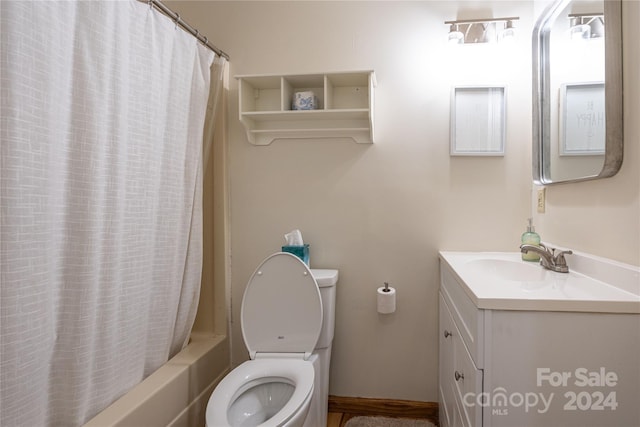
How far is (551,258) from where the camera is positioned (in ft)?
4.42

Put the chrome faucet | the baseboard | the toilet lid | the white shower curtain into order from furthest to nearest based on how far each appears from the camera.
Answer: the baseboard
the toilet lid
the chrome faucet
the white shower curtain

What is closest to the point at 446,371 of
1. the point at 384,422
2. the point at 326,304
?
the point at 384,422

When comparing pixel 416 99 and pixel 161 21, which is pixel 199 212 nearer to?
pixel 161 21

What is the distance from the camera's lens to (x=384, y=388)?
1841mm

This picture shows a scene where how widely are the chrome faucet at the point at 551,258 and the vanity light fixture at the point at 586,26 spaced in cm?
77

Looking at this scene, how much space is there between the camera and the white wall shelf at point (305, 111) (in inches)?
68.6

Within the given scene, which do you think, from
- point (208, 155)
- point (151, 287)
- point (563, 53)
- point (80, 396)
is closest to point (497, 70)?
point (563, 53)

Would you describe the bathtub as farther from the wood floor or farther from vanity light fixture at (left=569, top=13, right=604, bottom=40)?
vanity light fixture at (left=569, top=13, right=604, bottom=40)

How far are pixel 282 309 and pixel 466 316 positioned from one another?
81cm

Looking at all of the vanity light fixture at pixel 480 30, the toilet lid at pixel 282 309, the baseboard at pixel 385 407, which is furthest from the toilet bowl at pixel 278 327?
the vanity light fixture at pixel 480 30

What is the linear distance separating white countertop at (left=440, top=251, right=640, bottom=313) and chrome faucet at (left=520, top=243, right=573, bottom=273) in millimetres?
22

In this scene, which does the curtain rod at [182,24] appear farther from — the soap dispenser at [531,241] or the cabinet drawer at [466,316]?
the soap dispenser at [531,241]

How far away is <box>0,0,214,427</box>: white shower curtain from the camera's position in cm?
88

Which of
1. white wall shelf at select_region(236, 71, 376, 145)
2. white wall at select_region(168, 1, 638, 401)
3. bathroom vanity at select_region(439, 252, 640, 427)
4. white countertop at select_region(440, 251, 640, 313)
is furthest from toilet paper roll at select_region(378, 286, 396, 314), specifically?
white wall shelf at select_region(236, 71, 376, 145)
